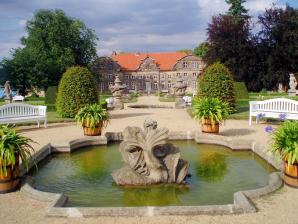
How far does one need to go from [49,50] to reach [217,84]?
33.4 meters

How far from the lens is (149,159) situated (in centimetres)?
627

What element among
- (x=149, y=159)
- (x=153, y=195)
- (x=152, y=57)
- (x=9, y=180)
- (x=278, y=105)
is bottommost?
(x=153, y=195)

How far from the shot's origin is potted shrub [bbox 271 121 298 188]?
5694 mm

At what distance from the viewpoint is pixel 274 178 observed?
603 cm

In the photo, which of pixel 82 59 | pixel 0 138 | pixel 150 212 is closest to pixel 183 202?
pixel 150 212

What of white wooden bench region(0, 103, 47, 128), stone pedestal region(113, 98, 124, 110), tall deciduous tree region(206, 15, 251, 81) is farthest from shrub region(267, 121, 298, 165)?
tall deciduous tree region(206, 15, 251, 81)

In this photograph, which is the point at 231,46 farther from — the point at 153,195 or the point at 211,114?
the point at 153,195

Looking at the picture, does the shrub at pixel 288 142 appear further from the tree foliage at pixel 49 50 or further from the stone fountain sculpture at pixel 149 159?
the tree foliage at pixel 49 50

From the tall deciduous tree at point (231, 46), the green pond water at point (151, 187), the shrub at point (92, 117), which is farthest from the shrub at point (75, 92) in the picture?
the tall deciduous tree at point (231, 46)

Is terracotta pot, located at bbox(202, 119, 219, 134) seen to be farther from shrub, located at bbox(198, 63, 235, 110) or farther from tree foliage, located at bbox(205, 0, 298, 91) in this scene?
tree foliage, located at bbox(205, 0, 298, 91)

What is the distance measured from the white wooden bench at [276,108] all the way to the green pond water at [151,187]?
3713mm

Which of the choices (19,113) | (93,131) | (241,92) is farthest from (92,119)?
(241,92)

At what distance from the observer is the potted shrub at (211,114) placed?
1048 centimetres

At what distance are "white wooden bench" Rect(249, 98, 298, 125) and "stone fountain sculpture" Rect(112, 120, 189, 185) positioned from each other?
6.63 metres
